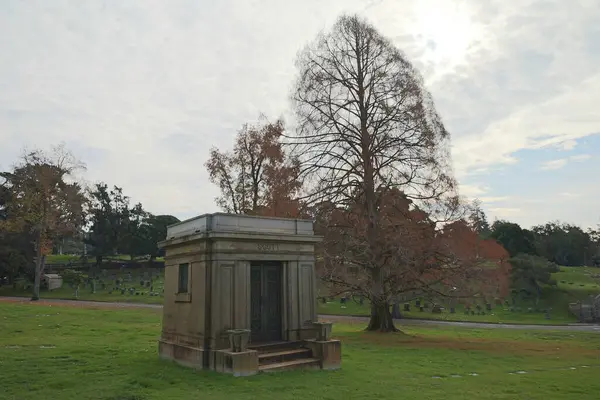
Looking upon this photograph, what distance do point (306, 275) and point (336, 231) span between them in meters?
7.18

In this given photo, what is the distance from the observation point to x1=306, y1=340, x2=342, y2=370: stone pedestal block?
11.8m

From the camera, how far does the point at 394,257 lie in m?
18.3

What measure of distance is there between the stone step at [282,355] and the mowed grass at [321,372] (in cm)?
74

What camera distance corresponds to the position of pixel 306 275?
42.9 feet

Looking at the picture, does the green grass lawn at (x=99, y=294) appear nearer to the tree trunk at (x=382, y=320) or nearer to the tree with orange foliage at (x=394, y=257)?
the tree trunk at (x=382, y=320)

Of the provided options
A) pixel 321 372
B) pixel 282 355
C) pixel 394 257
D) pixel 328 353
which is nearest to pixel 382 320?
pixel 394 257

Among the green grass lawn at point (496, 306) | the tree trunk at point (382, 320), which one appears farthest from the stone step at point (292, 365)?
the green grass lawn at point (496, 306)

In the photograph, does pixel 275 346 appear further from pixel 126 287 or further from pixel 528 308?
pixel 126 287

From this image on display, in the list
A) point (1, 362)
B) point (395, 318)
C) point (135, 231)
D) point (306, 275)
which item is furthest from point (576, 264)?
point (1, 362)

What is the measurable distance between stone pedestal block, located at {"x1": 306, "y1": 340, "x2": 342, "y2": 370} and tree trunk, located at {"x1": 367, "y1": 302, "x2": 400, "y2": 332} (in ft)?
27.8

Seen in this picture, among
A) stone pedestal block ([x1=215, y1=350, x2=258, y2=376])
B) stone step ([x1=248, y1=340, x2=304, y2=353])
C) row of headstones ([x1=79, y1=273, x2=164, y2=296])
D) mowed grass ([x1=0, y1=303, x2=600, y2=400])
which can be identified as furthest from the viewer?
row of headstones ([x1=79, y1=273, x2=164, y2=296])

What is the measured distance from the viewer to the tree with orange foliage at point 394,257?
61.8 feet

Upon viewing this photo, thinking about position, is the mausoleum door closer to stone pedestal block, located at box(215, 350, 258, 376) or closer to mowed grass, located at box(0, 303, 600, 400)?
stone pedestal block, located at box(215, 350, 258, 376)

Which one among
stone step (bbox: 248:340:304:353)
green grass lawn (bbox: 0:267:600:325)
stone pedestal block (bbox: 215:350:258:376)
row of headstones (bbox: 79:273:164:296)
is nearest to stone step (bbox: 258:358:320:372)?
stone pedestal block (bbox: 215:350:258:376)
